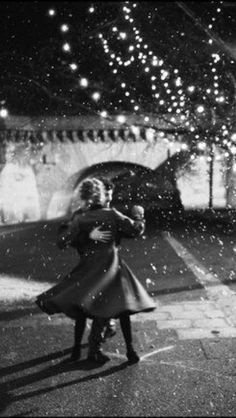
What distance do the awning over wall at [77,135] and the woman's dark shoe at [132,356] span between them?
1221 centimetres

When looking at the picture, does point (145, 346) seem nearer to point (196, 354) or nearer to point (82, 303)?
point (196, 354)

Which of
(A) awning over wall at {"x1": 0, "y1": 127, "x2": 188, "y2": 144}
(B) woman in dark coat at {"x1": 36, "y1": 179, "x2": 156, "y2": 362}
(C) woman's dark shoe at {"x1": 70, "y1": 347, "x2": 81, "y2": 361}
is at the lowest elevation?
(C) woman's dark shoe at {"x1": 70, "y1": 347, "x2": 81, "y2": 361}

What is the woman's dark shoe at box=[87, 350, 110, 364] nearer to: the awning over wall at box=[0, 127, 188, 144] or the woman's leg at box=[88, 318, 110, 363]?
the woman's leg at box=[88, 318, 110, 363]

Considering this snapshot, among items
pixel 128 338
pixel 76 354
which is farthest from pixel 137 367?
pixel 76 354

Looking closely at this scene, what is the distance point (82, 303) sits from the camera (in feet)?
13.6

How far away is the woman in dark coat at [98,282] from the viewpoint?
4.18 metres

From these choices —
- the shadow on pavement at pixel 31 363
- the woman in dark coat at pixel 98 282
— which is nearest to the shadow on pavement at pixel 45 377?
the shadow on pavement at pixel 31 363

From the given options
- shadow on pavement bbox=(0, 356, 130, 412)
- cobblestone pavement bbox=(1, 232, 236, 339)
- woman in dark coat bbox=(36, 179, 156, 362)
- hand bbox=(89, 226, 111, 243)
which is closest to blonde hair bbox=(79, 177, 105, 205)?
woman in dark coat bbox=(36, 179, 156, 362)

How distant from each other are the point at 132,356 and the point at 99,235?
4.05 ft

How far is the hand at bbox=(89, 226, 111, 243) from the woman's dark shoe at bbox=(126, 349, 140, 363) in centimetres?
112

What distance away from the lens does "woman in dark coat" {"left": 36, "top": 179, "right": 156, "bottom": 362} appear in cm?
418

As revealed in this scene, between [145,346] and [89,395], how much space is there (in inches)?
A: 49.1

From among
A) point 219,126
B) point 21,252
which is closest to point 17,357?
point 21,252

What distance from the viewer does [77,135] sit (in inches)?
632
